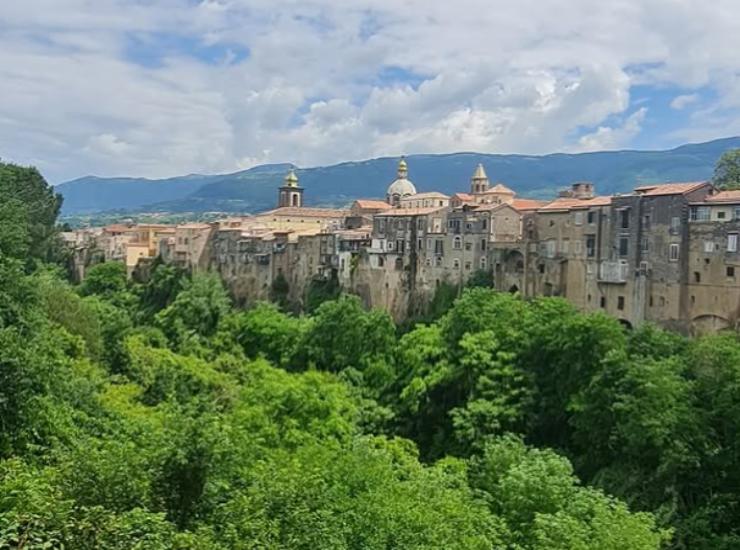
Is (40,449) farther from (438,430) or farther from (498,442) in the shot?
(438,430)

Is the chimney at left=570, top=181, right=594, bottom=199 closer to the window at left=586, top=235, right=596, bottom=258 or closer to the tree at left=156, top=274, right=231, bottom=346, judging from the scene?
the window at left=586, top=235, right=596, bottom=258

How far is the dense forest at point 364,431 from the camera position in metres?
15.4

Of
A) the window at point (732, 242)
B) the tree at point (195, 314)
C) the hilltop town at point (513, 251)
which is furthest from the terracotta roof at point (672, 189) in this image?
the tree at point (195, 314)

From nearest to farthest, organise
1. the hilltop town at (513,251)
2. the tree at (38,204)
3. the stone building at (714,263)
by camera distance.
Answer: the stone building at (714,263)
the hilltop town at (513,251)
the tree at (38,204)

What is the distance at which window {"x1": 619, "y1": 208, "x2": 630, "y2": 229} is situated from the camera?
46250mm

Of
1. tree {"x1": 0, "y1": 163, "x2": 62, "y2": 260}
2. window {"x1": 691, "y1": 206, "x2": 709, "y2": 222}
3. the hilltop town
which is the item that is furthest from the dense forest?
tree {"x1": 0, "y1": 163, "x2": 62, "y2": 260}

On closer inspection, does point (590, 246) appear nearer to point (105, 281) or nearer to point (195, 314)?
point (195, 314)

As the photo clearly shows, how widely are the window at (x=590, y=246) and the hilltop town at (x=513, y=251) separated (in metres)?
0.18

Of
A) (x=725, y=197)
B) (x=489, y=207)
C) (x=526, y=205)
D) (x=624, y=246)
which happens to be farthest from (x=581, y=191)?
(x=725, y=197)

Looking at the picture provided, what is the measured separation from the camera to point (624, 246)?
4656 centimetres

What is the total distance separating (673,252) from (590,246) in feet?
19.9

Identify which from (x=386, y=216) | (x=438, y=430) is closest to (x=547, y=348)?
(x=438, y=430)

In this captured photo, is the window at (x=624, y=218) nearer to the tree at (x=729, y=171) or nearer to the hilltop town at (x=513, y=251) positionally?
the hilltop town at (x=513, y=251)

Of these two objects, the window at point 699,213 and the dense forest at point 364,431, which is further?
the window at point 699,213
